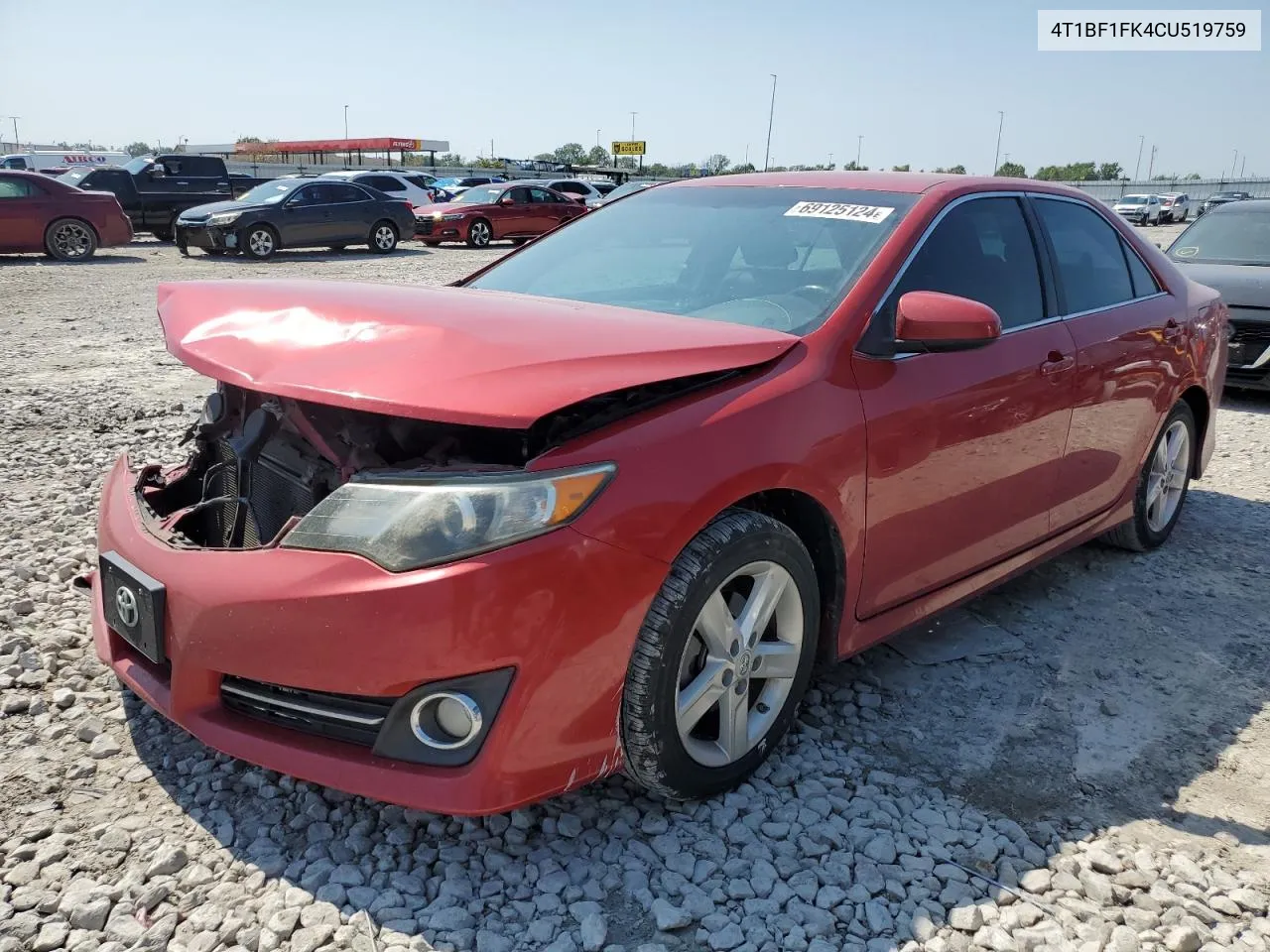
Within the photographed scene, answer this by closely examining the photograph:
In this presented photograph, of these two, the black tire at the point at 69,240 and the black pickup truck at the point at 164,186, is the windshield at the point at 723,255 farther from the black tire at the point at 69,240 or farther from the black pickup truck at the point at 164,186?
the black pickup truck at the point at 164,186

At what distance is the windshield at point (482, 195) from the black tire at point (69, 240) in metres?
7.53

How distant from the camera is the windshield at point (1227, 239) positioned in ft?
28.1

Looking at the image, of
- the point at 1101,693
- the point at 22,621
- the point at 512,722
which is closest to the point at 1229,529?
the point at 1101,693

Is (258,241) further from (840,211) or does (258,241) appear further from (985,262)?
(985,262)

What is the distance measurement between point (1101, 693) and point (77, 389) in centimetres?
662

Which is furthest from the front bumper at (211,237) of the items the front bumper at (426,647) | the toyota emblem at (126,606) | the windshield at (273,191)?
the front bumper at (426,647)

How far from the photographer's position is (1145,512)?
4500 millimetres

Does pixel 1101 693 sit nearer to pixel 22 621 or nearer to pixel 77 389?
pixel 22 621

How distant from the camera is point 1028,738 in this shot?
302cm

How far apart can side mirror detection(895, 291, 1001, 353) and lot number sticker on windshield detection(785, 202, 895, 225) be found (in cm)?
45

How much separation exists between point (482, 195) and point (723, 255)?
19.4m

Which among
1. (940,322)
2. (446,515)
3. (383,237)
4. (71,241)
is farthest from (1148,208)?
(446,515)

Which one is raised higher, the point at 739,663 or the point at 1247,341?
the point at 1247,341

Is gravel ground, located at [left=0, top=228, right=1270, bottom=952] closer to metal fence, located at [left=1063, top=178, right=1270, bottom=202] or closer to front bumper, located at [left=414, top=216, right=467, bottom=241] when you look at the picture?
front bumper, located at [left=414, top=216, right=467, bottom=241]
